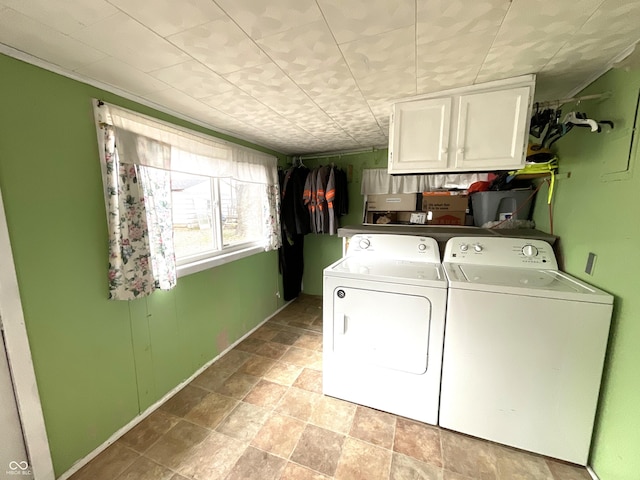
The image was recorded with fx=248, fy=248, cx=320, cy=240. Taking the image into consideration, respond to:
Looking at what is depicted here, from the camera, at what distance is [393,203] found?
274 centimetres

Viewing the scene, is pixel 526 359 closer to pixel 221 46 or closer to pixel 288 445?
pixel 288 445

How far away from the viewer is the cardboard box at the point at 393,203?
2660mm

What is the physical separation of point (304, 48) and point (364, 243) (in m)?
1.40

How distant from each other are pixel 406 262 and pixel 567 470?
137 centimetres

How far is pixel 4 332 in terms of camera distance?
1093mm

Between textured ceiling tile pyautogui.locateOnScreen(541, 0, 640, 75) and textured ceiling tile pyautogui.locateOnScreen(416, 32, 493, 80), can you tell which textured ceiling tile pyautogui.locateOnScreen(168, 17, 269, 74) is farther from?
textured ceiling tile pyautogui.locateOnScreen(541, 0, 640, 75)

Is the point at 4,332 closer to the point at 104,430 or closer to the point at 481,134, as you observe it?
the point at 104,430

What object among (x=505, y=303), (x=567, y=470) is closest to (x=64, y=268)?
(x=505, y=303)

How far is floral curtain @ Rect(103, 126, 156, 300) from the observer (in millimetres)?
1416

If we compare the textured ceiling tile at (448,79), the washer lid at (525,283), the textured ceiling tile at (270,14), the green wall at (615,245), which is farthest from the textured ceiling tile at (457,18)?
the washer lid at (525,283)

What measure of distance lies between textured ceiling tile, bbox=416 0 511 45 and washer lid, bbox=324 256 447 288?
46.1 inches

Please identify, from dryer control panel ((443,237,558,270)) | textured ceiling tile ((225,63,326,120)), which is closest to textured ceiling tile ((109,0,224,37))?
textured ceiling tile ((225,63,326,120))

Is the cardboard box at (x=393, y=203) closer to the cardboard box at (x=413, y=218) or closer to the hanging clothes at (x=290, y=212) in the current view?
the cardboard box at (x=413, y=218)

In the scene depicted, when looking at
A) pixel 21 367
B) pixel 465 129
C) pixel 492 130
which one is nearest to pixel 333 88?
pixel 465 129
